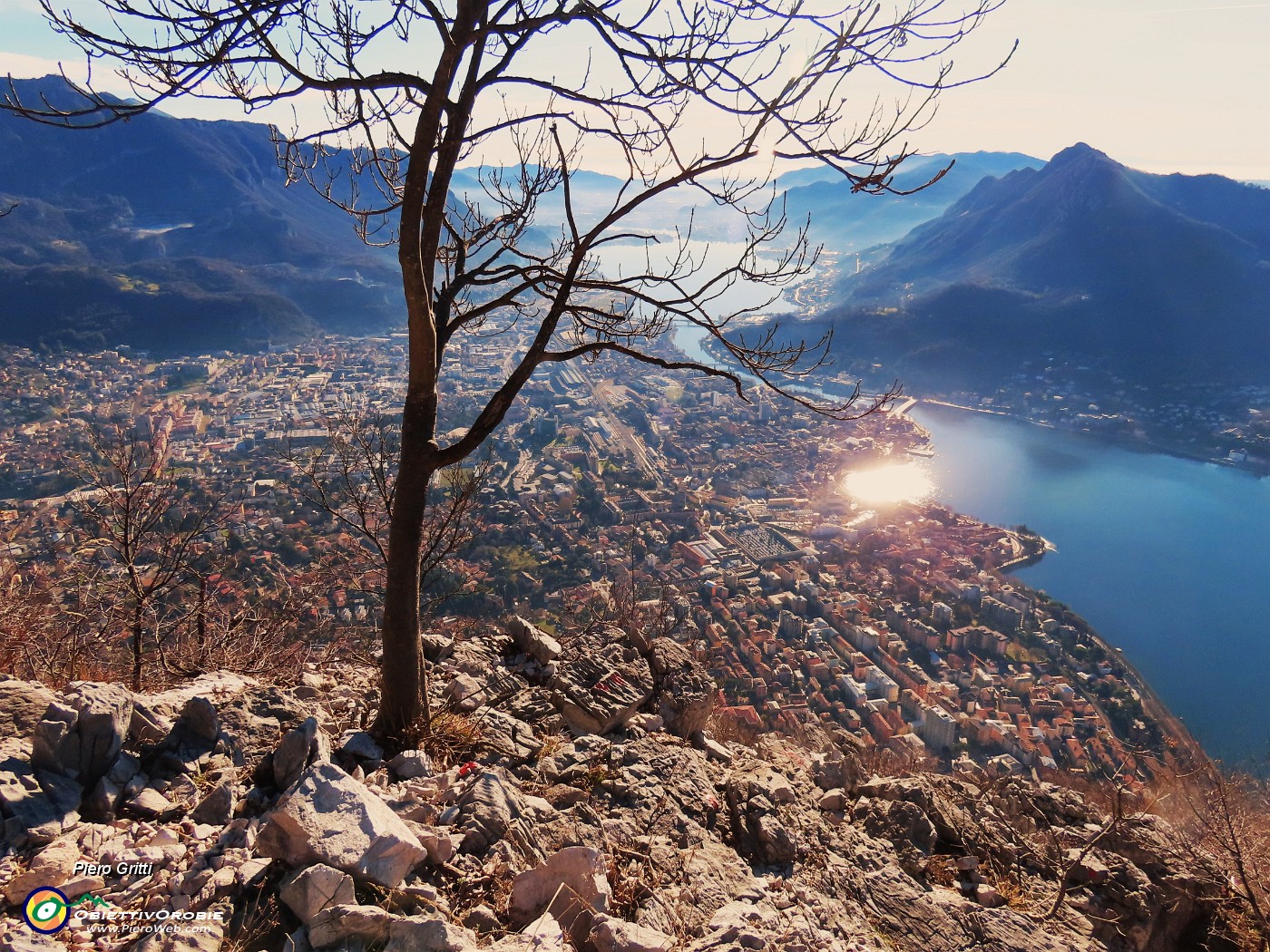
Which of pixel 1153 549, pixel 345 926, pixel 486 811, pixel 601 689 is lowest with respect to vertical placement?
pixel 1153 549

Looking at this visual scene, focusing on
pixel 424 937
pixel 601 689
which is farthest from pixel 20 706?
Result: pixel 601 689

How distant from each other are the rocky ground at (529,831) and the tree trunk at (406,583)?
16 cm

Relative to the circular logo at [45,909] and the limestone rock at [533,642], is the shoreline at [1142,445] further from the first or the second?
the circular logo at [45,909]

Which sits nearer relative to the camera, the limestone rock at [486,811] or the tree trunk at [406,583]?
the limestone rock at [486,811]

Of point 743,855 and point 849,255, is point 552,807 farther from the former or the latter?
point 849,255

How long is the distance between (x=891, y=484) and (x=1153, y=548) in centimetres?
890

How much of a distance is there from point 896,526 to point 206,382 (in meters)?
30.5

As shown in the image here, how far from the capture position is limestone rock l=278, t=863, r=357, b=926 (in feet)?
5.25

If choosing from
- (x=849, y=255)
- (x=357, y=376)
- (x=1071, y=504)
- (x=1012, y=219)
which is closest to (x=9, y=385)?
(x=357, y=376)

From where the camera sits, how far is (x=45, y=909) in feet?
4.89

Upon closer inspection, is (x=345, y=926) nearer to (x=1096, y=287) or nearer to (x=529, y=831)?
(x=529, y=831)

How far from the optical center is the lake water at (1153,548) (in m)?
15.5

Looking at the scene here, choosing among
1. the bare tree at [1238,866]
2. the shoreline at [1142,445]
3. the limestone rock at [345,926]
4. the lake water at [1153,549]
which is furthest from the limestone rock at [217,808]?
the shoreline at [1142,445]

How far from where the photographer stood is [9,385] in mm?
26328
